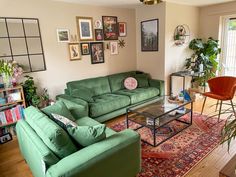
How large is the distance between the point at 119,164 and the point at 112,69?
120 inches

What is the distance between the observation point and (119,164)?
1711 mm

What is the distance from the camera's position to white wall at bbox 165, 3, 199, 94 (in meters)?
4.21

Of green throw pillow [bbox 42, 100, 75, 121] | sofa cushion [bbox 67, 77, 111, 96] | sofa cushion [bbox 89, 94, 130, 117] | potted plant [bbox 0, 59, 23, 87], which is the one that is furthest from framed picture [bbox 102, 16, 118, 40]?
green throw pillow [bbox 42, 100, 75, 121]

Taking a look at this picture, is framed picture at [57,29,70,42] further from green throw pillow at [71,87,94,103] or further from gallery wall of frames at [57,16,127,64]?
green throw pillow at [71,87,94,103]

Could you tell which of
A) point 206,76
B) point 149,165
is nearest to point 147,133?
point 149,165

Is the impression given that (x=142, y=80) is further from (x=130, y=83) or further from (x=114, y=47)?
(x=114, y=47)

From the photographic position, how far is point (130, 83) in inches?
169

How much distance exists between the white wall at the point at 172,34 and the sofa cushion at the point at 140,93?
63 cm

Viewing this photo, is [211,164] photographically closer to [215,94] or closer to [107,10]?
[215,94]

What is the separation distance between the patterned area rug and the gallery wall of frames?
5.69ft

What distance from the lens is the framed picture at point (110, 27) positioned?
420 centimetres

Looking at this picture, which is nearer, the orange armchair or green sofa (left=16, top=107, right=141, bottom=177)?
green sofa (left=16, top=107, right=141, bottom=177)

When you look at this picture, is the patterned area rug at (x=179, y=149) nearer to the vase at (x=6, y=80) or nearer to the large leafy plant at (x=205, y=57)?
the large leafy plant at (x=205, y=57)

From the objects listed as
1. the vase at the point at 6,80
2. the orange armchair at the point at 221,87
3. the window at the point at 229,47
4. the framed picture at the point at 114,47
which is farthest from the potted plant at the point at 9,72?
the window at the point at 229,47
